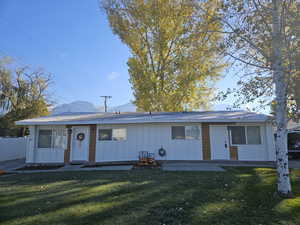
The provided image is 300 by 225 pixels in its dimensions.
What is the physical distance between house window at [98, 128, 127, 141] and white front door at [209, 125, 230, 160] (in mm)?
5043

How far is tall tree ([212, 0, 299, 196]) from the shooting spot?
4.61 m

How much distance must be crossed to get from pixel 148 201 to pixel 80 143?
23.4 feet

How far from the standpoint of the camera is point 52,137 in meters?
10.2

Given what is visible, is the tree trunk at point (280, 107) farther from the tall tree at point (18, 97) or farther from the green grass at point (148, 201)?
the tall tree at point (18, 97)

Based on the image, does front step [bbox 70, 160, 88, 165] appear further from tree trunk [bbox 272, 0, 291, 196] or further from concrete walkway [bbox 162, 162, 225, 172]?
tree trunk [bbox 272, 0, 291, 196]

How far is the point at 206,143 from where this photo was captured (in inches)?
388

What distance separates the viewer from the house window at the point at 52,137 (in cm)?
1016

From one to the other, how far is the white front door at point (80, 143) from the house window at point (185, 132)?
16.7 feet

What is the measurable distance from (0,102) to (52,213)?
63.6 ft

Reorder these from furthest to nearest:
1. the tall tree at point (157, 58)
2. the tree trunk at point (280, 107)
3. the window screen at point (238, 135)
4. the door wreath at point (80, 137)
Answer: the tall tree at point (157, 58) → the door wreath at point (80, 137) → the window screen at point (238, 135) → the tree trunk at point (280, 107)

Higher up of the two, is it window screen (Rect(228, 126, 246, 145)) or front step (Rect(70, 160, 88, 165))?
window screen (Rect(228, 126, 246, 145))

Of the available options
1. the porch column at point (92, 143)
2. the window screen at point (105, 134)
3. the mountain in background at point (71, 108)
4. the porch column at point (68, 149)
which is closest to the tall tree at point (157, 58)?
the window screen at point (105, 134)

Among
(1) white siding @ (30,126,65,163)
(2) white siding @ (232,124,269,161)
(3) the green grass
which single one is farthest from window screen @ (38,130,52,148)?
(2) white siding @ (232,124,269,161)

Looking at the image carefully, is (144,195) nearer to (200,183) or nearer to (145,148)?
(200,183)
